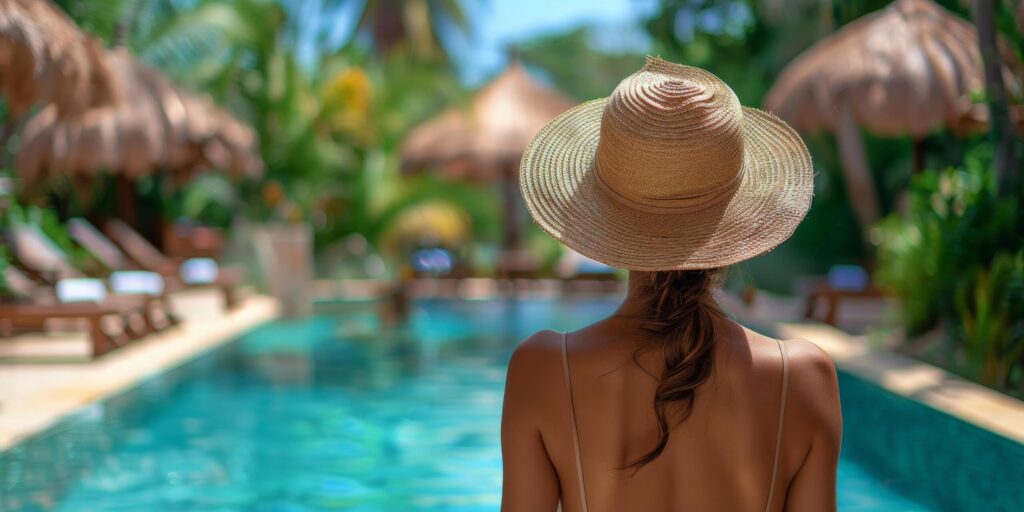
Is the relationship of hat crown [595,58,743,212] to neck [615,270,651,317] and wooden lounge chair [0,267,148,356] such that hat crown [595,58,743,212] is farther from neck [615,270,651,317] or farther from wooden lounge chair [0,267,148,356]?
wooden lounge chair [0,267,148,356]

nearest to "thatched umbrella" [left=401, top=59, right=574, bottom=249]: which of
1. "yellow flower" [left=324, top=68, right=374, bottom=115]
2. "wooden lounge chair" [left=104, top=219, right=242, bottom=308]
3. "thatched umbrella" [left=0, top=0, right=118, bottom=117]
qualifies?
"yellow flower" [left=324, top=68, right=374, bottom=115]

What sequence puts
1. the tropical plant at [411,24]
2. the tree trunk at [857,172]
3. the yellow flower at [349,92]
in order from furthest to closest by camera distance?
the tropical plant at [411,24], the yellow flower at [349,92], the tree trunk at [857,172]

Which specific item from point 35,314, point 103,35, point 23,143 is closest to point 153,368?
point 35,314

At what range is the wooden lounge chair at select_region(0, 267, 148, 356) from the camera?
784cm

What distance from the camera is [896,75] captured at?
9727 millimetres

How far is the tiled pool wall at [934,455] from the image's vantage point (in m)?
4.30

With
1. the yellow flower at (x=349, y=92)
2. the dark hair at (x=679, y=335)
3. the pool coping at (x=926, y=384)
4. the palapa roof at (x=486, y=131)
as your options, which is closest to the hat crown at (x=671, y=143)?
the dark hair at (x=679, y=335)

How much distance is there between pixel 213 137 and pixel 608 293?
636cm

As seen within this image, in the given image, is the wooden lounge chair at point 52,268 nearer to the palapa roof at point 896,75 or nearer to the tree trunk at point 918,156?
the palapa roof at point 896,75

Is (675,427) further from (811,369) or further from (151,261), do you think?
(151,261)

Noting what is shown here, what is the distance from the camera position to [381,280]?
1780 cm

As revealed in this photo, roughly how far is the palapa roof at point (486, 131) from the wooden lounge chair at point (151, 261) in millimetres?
4617

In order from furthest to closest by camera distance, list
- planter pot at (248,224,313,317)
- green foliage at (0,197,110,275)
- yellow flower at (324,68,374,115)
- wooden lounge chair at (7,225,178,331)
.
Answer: yellow flower at (324,68,374,115) < planter pot at (248,224,313,317) < green foliage at (0,197,110,275) < wooden lounge chair at (7,225,178,331)

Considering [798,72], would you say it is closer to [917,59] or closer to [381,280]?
[917,59]
